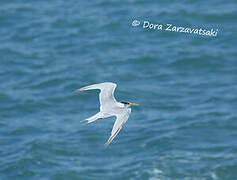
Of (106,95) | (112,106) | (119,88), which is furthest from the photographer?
(119,88)

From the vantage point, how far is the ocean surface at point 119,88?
4109 centimetres

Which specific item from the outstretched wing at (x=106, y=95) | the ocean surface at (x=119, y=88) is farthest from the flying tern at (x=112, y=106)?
the ocean surface at (x=119, y=88)

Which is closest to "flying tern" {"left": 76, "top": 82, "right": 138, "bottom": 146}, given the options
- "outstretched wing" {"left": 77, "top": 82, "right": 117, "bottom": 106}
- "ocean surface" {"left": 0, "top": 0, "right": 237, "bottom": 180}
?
"outstretched wing" {"left": 77, "top": 82, "right": 117, "bottom": 106}

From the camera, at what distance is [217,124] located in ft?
146

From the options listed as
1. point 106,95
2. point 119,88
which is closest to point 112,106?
point 106,95

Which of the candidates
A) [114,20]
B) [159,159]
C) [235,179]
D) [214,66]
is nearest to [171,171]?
[159,159]

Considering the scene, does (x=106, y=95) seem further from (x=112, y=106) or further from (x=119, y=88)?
(x=119, y=88)

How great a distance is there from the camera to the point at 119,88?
159 feet

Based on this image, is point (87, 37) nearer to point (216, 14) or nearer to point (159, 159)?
point (216, 14)

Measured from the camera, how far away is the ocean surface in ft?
135

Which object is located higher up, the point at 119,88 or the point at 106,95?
the point at 119,88

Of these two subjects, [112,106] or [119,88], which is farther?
[119,88]

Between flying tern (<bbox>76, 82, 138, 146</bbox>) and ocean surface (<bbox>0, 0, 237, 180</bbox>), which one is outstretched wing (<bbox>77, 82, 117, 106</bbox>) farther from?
ocean surface (<bbox>0, 0, 237, 180</bbox>)

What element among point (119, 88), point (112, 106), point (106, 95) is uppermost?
point (119, 88)
